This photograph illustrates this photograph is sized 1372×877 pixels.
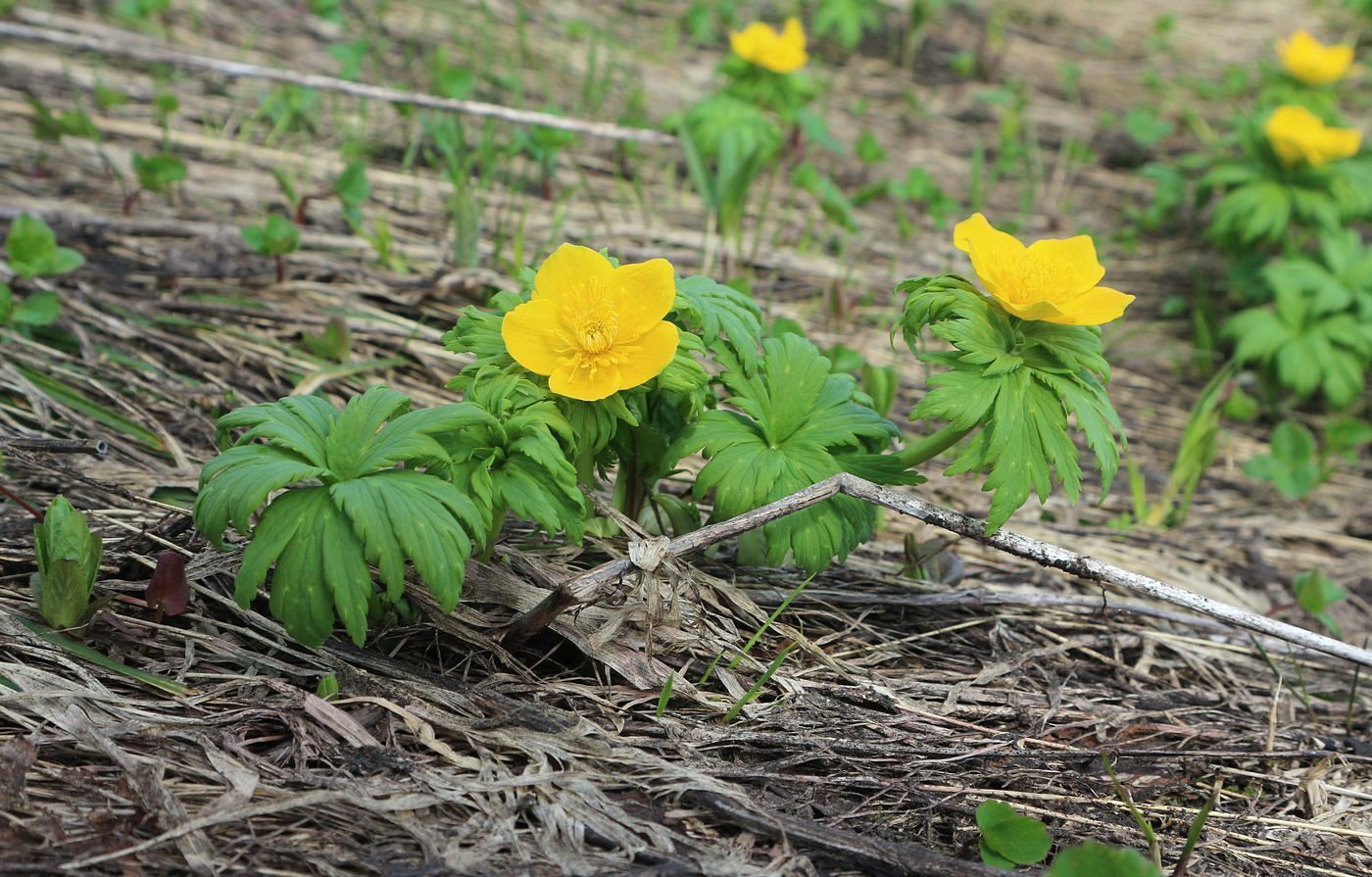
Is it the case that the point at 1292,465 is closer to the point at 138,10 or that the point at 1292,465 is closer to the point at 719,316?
the point at 719,316

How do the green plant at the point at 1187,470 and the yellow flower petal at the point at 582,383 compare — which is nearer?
the yellow flower petal at the point at 582,383

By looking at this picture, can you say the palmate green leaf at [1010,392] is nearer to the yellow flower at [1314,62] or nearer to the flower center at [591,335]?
the flower center at [591,335]

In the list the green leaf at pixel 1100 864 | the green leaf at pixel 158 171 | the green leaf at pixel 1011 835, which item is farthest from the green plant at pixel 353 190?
the green leaf at pixel 1100 864

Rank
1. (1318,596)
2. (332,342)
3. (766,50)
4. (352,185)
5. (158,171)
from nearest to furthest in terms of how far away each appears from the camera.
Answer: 1. (1318,596)
2. (332,342)
3. (158,171)
4. (352,185)
5. (766,50)

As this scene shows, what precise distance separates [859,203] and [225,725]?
11.4ft

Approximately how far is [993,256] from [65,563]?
1.73 m

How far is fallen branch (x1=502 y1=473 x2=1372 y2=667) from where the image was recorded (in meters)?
1.93

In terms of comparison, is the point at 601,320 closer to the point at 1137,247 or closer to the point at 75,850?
the point at 75,850

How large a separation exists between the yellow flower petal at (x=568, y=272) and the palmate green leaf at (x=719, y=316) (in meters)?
0.15

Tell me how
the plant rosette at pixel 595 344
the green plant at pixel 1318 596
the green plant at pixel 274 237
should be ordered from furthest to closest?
the green plant at pixel 274 237 < the green plant at pixel 1318 596 < the plant rosette at pixel 595 344

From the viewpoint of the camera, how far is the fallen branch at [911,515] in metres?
1.93

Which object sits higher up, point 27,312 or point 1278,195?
point 1278,195

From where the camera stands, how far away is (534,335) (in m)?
1.93

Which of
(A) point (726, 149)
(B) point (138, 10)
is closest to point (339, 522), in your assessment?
(A) point (726, 149)
